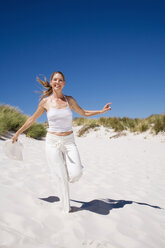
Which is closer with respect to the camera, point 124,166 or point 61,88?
point 61,88

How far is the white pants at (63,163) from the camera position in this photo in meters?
2.65

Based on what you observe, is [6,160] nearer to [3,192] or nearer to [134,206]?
[3,192]

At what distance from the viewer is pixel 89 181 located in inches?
180

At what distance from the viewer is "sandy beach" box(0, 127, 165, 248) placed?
2.09 m

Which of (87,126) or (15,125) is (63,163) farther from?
(87,126)

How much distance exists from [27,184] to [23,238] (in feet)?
6.24

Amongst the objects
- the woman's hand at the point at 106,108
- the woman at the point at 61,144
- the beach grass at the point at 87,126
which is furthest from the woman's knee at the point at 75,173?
the beach grass at the point at 87,126

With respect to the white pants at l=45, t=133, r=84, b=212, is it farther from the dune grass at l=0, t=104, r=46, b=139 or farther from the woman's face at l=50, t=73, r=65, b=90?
the dune grass at l=0, t=104, r=46, b=139

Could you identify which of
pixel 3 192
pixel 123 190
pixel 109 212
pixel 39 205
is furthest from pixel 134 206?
pixel 3 192

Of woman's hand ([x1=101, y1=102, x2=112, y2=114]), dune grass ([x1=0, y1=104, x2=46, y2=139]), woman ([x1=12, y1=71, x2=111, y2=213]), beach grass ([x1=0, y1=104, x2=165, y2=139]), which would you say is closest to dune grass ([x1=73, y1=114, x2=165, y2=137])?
beach grass ([x1=0, y1=104, x2=165, y2=139])

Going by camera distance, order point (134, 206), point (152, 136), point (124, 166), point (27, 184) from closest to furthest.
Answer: point (134, 206) → point (27, 184) → point (124, 166) → point (152, 136)

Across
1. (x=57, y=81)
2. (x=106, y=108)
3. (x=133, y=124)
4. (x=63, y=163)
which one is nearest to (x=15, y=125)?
(x=106, y=108)

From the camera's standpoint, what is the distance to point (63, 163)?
108 inches

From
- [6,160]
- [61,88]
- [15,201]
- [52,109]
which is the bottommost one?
[15,201]
